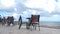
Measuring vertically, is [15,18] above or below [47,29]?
above

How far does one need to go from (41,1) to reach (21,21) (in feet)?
1.89

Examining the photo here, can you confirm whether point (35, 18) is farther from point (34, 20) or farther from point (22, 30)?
point (22, 30)

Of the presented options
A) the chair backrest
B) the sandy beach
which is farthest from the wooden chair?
the sandy beach

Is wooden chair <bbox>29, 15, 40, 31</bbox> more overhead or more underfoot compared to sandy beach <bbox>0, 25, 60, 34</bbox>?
more overhead

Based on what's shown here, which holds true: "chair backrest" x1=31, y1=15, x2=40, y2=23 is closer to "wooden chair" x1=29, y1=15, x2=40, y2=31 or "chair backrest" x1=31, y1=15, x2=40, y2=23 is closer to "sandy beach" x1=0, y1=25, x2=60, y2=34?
"wooden chair" x1=29, y1=15, x2=40, y2=31

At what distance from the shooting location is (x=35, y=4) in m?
2.53

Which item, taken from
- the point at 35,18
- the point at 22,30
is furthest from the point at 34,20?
the point at 22,30

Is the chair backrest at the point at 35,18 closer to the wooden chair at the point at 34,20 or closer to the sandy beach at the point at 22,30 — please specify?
the wooden chair at the point at 34,20

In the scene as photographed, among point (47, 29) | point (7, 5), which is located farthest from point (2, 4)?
point (47, 29)

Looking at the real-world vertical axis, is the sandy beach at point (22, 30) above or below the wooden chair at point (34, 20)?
below

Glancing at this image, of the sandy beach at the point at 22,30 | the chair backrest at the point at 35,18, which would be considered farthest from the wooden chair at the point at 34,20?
the sandy beach at the point at 22,30

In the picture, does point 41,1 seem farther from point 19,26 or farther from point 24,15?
point 19,26

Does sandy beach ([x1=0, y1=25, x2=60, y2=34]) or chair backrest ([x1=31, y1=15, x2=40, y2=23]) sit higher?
chair backrest ([x1=31, y1=15, x2=40, y2=23])

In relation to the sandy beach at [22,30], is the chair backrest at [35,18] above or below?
above
